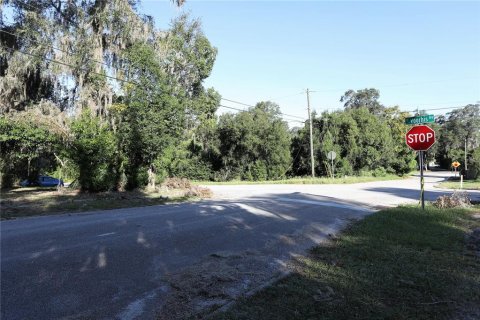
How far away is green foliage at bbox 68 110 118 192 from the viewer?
19.6 meters

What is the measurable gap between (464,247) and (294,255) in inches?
136

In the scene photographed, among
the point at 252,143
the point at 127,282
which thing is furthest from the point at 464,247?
the point at 252,143

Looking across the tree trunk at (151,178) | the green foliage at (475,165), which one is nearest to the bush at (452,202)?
the tree trunk at (151,178)

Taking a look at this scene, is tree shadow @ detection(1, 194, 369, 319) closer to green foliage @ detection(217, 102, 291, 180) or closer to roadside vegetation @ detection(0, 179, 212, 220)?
roadside vegetation @ detection(0, 179, 212, 220)

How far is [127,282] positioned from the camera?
5398mm

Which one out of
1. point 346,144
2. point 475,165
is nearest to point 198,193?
point 346,144

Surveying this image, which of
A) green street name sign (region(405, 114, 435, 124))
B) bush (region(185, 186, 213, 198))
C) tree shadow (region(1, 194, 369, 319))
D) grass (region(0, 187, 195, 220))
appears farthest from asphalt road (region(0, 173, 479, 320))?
bush (region(185, 186, 213, 198))

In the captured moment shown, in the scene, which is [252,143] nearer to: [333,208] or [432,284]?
[333,208]

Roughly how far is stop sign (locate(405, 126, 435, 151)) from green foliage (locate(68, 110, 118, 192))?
565 inches

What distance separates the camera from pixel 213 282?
5.45m

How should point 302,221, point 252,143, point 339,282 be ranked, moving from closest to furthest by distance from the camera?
1. point 339,282
2. point 302,221
3. point 252,143

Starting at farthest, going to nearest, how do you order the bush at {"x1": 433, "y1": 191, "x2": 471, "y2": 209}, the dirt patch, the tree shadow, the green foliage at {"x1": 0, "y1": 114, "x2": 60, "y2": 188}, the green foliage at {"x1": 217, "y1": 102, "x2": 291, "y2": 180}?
1. the green foliage at {"x1": 217, "y1": 102, "x2": 291, "y2": 180}
2. the green foliage at {"x1": 0, "y1": 114, "x2": 60, "y2": 188}
3. the bush at {"x1": 433, "y1": 191, "x2": 471, "y2": 209}
4. the tree shadow
5. the dirt patch

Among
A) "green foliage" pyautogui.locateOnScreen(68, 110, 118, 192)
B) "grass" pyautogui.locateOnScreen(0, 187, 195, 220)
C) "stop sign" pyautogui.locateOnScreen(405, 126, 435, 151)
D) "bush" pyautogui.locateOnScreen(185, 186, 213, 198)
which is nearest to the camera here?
"stop sign" pyautogui.locateOnScreen(405, 126, 435, 151)

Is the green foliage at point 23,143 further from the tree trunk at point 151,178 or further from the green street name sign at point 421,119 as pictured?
the green street name sign at point 421,119
